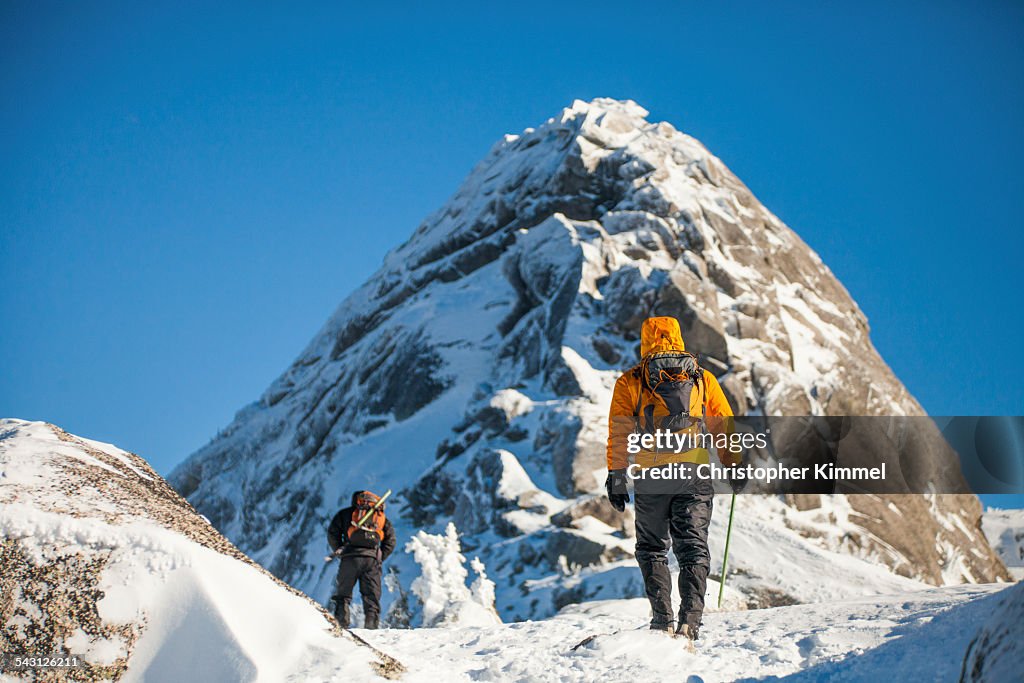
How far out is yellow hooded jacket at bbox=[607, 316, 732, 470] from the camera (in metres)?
6.30

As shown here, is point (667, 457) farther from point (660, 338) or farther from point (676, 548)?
point (660, 338)

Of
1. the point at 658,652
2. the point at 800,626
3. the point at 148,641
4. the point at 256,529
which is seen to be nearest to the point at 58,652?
the point at 148,641

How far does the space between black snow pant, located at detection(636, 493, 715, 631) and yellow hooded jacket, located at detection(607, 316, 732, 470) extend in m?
0.30

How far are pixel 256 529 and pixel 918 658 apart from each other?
3725cm

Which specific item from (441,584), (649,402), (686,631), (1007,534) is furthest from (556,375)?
(686,631)

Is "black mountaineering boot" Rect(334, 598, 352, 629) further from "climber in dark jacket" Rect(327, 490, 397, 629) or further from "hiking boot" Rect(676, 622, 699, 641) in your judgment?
"hiking boot" Rect(676, 622, 699, 641)

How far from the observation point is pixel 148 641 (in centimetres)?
421

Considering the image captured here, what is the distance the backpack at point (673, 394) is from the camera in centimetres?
625

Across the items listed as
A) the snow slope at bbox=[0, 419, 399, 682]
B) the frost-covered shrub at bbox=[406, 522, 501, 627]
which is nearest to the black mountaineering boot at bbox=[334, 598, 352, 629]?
the frost-covered shrub at bbox=[406, 522, 501, 627]

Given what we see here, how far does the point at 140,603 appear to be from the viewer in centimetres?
427

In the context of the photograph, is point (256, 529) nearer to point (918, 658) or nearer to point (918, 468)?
point (918, 468)

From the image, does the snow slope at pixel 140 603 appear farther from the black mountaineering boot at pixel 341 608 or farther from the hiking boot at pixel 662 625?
the black mountaineering boot at pixel 341 608

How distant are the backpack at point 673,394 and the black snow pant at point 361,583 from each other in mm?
4636

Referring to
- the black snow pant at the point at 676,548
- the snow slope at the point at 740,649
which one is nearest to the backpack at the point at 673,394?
the black snow pant at the point at 676,548
